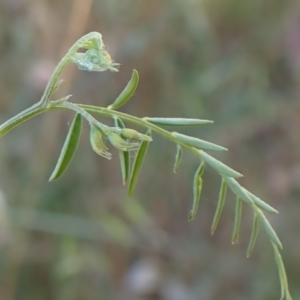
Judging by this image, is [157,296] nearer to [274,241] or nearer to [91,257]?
[91,257]

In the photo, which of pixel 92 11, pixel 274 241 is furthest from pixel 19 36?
pixel 274 241

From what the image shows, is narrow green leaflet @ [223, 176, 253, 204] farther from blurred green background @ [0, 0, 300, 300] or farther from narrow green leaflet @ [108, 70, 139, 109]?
blurred green background @ [0, 0, 300, 300]

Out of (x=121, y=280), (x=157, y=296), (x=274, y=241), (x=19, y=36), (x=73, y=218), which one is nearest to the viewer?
(x=274, y=241)

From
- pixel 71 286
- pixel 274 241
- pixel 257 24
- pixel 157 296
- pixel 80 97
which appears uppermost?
pixel 257 24

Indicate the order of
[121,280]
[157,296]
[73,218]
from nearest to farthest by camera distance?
1. [73,218]
2. [121,280]
3. [157,296]

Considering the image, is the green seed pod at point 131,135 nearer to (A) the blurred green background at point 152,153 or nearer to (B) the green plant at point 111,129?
(B) the green plant at point 111,129

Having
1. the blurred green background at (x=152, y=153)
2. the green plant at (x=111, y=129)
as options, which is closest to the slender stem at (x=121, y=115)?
the green plant at (x=111, y=129)
